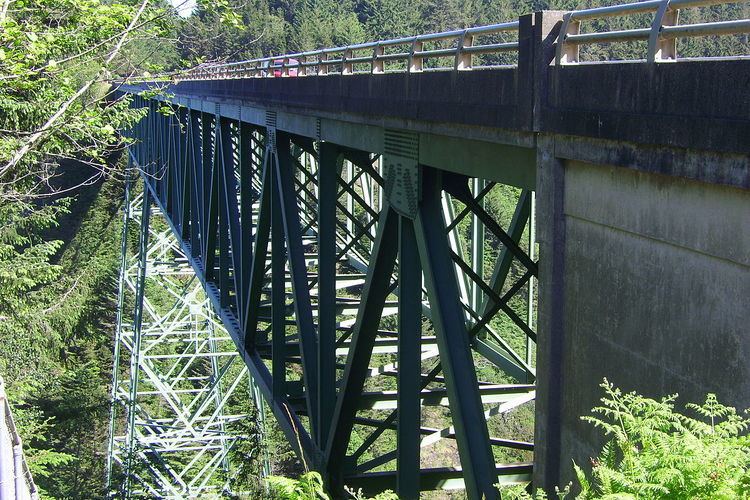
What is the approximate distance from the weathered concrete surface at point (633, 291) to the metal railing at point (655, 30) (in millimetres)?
448

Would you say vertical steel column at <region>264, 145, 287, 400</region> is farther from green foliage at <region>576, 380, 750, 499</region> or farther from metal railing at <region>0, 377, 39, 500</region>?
green foliage at <region>576, 380, 750, 499</region>

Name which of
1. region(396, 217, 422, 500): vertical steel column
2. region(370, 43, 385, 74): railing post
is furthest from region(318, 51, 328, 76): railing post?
region(396, 217, 422, 500): vertical steel column

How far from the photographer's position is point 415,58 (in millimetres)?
6965

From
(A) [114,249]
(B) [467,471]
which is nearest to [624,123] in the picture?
(B) [467,471]

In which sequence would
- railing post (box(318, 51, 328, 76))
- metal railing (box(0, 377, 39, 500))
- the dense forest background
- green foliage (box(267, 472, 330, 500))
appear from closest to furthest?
metal railing (box(0, 377, 39, 500)), green foliage (box(267, 472, 330, 500)), the dense forest background, railing post (box(318, 51, 328, 76))

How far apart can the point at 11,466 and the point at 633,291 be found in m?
2.67

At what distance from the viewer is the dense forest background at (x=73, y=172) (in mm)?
10156

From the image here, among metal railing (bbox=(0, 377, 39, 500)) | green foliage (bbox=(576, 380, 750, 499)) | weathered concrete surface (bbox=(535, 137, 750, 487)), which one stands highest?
weathered concrete surface (bbox=(535, 137, 750, 487))

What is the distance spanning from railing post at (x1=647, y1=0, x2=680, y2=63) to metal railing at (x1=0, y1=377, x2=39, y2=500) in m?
3.02

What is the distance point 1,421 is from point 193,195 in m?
16.8

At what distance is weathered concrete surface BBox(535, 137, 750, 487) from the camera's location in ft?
11.8

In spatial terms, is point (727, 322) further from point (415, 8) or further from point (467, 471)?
point (415, 8)

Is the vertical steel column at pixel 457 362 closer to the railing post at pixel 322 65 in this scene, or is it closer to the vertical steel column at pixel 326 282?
the vertical steel column at pixel 326 282

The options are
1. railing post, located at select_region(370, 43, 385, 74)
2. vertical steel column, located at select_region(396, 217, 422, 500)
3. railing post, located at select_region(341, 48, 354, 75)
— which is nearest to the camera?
vertical steel column, located at select_region(396, 217, 422, 500)
